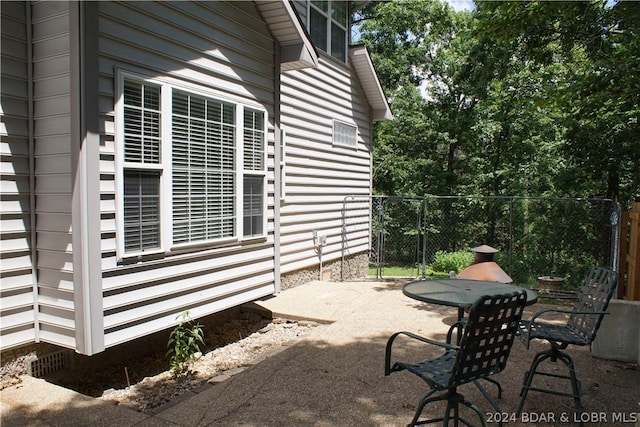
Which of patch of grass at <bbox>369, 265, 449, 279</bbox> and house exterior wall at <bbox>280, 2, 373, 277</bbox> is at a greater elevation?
house exterior wall at <bbox>280, 2, 373, 277</bbox>

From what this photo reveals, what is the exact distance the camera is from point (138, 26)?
13.8ft

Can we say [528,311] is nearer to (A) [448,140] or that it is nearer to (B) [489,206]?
(B) [489,206]

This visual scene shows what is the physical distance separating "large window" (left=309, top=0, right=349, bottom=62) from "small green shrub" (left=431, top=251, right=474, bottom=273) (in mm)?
6217

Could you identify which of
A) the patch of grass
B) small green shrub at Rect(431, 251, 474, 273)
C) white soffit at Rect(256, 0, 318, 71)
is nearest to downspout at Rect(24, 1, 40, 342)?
white soffit at Rect(256, 0, 318, 71)

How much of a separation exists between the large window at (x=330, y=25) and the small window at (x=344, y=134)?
1.44 meters

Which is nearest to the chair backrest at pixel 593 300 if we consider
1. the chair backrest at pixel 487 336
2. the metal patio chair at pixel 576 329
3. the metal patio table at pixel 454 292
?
the metal patio chair at pixel 576 329

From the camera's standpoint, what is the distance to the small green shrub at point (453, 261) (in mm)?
12375

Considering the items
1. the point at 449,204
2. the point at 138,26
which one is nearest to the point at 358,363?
the point at 138,26

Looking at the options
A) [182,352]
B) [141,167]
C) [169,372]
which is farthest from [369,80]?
[169,372]

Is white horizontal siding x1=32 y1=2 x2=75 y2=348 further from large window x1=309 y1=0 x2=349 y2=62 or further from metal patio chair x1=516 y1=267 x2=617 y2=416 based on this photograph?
large window x1=309 y1=0 x2=349 y2=62

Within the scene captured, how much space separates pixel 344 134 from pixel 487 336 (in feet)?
26.0

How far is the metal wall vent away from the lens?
4.11 meters

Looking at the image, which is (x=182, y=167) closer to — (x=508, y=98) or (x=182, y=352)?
(x=182, y=352)

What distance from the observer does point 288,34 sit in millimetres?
6082
